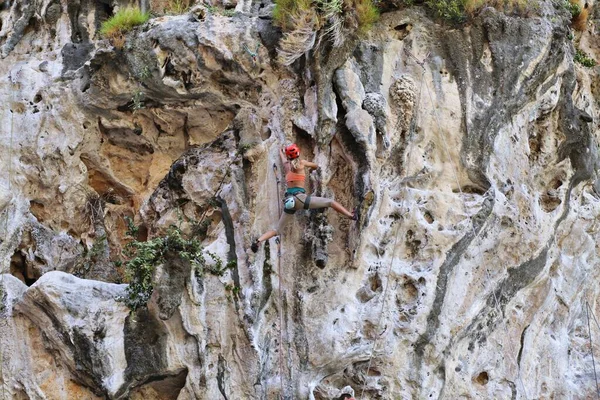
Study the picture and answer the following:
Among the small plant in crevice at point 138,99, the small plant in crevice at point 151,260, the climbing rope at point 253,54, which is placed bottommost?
the small plant in crevice at point 151,260

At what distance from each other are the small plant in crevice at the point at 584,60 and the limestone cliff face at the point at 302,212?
0.95 m

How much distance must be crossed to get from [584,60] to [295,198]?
6.13m

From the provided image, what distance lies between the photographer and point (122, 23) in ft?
32.5

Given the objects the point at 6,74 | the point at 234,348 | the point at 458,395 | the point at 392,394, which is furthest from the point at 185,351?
the point at 6,74

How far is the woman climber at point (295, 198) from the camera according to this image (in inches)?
334

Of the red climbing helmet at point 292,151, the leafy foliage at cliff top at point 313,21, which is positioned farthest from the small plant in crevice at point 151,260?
the leafy foliage at cliff top at point 313,21

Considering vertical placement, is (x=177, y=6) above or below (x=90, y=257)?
above

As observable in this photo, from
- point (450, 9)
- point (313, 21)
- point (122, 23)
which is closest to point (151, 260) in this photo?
point (313, 21)

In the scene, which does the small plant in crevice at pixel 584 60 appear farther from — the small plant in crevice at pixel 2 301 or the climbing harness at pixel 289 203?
the small plant in crevice at pixel 2 301

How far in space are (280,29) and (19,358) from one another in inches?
201

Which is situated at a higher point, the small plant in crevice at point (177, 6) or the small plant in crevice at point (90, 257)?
the small plant in crevice at point (177, 6)

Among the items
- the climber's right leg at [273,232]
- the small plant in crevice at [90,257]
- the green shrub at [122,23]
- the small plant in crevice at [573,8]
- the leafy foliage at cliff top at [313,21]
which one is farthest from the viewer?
the small plant in crevice at [573,8]

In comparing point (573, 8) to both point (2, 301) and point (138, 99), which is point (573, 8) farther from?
point (2, 301)

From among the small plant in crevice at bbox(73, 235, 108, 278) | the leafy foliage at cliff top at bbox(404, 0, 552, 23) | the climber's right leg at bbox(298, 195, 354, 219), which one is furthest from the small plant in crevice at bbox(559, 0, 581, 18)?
the small plant in crevice at bbox(73, 235, 108, 278)
